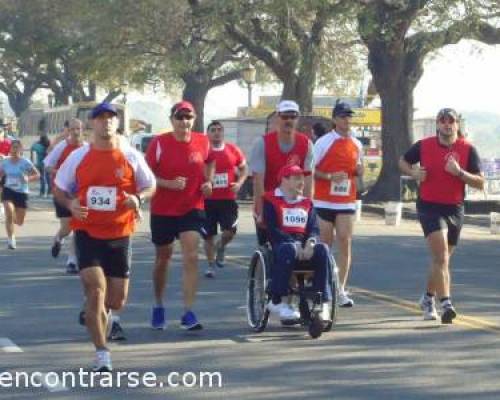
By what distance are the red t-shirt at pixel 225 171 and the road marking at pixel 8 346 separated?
587 centimetres

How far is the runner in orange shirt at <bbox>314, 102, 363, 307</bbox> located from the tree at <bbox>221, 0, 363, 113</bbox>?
20818mm

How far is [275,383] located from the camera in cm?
965

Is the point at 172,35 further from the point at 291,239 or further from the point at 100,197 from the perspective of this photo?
the point at 100,197

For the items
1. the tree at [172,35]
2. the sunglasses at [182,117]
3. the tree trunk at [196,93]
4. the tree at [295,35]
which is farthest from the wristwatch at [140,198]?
the tree trunk at [196,93]

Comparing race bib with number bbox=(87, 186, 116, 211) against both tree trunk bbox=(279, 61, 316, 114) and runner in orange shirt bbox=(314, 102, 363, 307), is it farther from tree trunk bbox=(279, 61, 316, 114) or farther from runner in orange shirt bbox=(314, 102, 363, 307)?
tree trunk bbox=(279, 61, 316, 114)

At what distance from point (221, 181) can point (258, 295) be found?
5.27m

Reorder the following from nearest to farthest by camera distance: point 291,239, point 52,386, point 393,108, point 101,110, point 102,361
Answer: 1. point 52,386
2. point 102,361
3. point 101,110
4. point 291,239
5. point 393,108

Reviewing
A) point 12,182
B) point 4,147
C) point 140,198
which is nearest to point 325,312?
point 140,198

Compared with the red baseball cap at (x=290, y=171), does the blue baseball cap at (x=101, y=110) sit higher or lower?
higher

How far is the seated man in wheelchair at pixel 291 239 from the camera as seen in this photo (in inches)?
460

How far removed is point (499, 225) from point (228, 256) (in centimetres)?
857

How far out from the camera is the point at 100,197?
10141 mm

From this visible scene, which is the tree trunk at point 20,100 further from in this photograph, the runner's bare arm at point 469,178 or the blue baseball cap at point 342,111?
the runner's bare arm at point 469,178

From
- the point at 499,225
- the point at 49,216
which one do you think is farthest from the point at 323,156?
the point at 49,216
